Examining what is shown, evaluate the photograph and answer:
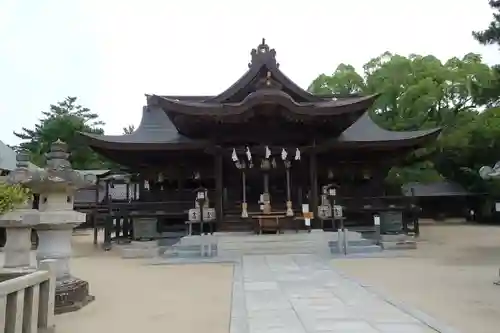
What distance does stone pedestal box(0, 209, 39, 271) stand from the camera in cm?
679

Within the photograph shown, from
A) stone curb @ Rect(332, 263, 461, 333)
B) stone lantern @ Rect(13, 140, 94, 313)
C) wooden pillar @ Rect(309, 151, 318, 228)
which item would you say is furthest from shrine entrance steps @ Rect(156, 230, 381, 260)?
stone lantern @ Rect(13, 140, 94, 313)

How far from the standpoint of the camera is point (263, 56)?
1856 cm

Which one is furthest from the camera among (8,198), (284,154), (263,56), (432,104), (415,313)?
(432,104)

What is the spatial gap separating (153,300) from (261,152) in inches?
385

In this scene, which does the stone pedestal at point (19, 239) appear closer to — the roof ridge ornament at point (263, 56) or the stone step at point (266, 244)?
the stone step at point (266, 244)

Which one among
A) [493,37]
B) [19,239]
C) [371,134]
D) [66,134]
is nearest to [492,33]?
[493,37]

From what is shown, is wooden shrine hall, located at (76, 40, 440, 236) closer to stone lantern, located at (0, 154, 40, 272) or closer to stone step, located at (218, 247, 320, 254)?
stone step, located at (218, 247, 320, 254)

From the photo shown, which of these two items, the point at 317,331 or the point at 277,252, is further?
the point at 277,252

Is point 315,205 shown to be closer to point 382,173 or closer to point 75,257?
point 382,173

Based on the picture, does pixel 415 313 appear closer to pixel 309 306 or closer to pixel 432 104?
pixel 309 306

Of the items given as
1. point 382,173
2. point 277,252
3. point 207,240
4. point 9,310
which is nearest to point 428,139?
point 382,173

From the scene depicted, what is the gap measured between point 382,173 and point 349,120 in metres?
3.02

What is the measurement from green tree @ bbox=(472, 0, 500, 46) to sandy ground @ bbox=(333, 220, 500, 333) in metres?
6.52

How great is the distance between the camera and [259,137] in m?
17.8
